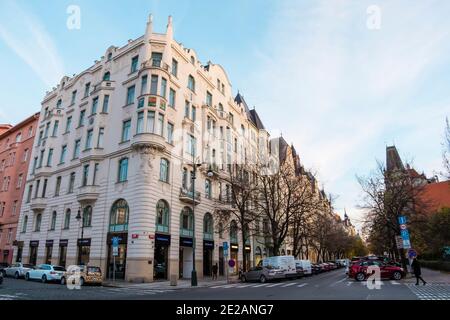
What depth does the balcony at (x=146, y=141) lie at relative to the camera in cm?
2945

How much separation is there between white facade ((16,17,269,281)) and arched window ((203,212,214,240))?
2.44 feet

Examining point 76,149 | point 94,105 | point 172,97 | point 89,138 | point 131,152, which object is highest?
point 94,105

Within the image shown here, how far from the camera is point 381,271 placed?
84.1 feet

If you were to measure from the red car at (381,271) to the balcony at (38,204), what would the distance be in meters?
35.7

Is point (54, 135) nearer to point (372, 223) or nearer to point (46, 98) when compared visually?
point (46, 98)

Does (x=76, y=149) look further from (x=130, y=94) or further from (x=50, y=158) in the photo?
(x=130, y=94)

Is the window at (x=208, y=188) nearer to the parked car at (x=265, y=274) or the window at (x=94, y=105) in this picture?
the parked car at (x=265, y=274)

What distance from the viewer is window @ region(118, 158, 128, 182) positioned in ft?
102

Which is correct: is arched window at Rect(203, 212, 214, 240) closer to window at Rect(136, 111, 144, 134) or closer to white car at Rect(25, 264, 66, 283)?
window at Rect(136, 111, 144, 134)

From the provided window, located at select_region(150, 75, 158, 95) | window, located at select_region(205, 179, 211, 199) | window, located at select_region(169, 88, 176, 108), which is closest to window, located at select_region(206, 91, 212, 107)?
window, located at select_region(169, 88, 176, 108)

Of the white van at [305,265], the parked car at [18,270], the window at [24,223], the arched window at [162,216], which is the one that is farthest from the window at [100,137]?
the white van at [305,265]

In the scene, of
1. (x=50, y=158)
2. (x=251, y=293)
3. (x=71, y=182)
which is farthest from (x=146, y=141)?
(x=50, y=158)

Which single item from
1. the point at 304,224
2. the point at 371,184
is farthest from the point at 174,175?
the point at 371,184

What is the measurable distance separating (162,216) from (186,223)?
4.01 meters
